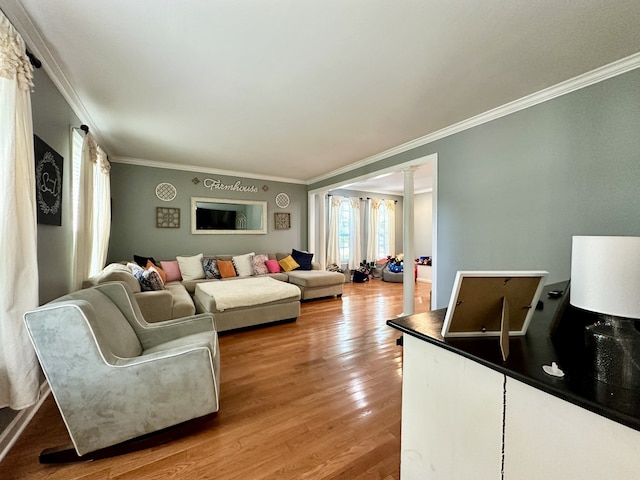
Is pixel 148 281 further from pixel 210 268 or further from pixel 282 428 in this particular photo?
pixel 282 428

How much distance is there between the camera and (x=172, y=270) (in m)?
4.53

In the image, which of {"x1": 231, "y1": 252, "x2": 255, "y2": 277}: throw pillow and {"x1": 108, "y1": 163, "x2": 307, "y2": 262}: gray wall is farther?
{"x1": 231, "y1": 252, "x2": 255, "y2": 277}: throw pillow

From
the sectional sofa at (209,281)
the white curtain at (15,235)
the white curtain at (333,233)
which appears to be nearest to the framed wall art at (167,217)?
the sectional sofa at (209,281)

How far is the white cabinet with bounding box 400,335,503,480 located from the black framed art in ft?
8.16

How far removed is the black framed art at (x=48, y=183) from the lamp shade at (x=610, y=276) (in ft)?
9.26

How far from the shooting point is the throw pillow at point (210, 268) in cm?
474

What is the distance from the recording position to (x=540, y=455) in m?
0.71

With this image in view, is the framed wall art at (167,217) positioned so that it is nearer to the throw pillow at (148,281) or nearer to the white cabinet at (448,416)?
the throw pillow at (148,281)

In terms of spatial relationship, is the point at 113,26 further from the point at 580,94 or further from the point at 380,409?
the point at 580,94

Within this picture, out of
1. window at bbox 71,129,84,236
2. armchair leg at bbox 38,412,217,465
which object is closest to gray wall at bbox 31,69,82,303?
window at bbox 71,129,84,236

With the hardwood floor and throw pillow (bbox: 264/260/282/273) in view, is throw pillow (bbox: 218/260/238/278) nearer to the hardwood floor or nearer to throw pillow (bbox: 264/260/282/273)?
throw pillow (bbox: 264/260/282/273)

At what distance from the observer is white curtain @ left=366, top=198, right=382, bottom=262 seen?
7.42 m

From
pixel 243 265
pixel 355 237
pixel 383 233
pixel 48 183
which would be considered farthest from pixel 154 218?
pixel 383 233

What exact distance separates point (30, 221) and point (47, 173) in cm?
68
